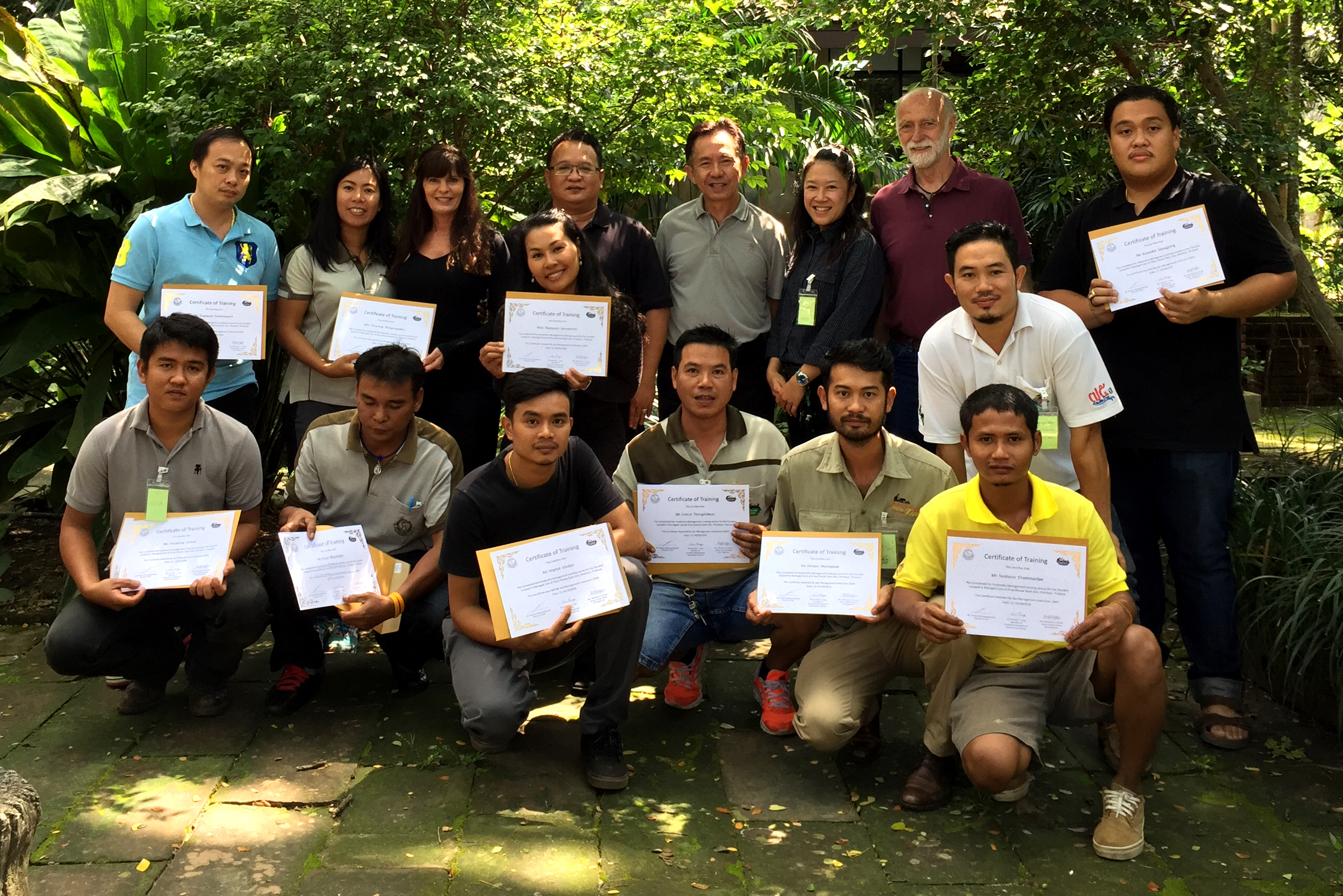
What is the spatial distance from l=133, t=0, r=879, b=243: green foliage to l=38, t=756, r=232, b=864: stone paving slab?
2.35 metres

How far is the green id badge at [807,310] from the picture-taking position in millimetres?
4301

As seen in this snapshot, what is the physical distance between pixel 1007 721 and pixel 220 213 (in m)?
3.20

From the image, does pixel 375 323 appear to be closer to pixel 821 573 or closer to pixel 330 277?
pixel 330 277

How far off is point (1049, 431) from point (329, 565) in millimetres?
2305

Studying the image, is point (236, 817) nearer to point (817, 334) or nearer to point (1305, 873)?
point (817, 334)

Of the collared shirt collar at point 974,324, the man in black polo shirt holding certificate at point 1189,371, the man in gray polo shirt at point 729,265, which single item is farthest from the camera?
the man in gray polo shirt at point 729,265

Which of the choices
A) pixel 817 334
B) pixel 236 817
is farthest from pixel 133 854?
pixel 817 334

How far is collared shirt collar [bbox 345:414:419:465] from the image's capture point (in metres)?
4.04

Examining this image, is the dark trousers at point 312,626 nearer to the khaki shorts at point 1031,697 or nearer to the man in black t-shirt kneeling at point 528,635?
the man in black t-shirt kneeling at point 528,635

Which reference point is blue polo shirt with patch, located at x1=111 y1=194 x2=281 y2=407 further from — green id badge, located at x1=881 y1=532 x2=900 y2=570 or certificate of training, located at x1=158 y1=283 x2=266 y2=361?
green id badge, located at x1=881 y1=532 x2=900 y2=570

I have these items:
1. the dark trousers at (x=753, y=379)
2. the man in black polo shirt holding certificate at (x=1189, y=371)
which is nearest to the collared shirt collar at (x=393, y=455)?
the dark trousers at (x=753, y=379)

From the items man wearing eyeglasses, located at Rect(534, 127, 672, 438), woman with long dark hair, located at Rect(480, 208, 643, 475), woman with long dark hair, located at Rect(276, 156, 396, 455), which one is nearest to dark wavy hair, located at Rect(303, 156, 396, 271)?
woman with long dark hair, located at Rect(276, 156, 396, 455)

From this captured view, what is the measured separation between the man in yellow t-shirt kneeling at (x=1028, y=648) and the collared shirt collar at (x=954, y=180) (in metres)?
1.18

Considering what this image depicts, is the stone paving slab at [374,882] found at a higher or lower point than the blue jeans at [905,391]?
lower
